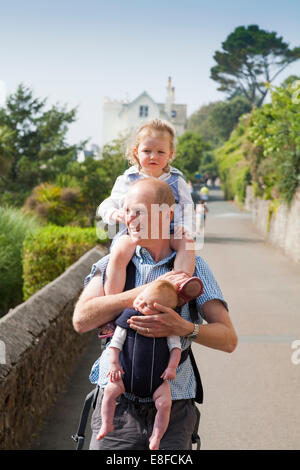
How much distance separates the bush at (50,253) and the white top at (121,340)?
853 centimetres

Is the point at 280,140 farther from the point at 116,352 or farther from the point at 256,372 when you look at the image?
the point at 116,352

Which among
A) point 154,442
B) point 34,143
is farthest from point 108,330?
point 34,143

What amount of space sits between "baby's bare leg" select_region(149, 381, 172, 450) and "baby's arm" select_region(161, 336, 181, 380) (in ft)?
0.11

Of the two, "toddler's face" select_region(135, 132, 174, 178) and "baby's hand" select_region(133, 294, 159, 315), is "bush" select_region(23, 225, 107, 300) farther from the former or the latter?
"baby's hand" select_region(133, 294, 159, 315)

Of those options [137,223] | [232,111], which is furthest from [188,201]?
[232,111]

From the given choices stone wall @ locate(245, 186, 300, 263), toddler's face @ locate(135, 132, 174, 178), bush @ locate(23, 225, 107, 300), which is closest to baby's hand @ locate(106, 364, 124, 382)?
toddler's face @ locate(135, 132, 174, 178)

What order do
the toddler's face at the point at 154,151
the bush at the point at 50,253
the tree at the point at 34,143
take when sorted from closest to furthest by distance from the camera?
1. the toddler's face at the point at 154,151
2. the bush at the point at 50,253
3. the tree at the point at 34,143

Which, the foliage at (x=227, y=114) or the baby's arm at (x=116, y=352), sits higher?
the foliage at (x=227, y=114)

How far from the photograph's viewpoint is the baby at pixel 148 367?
2.39 meters

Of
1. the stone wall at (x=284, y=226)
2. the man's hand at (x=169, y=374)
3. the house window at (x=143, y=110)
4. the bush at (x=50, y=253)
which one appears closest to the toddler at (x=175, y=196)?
the man's hand at (x=169, y=374)

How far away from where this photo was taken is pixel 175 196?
2.98 metres

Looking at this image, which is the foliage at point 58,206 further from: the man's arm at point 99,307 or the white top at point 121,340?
the white top at point 121,340

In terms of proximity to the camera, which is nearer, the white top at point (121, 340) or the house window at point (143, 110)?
the white top at point (121, 340)
